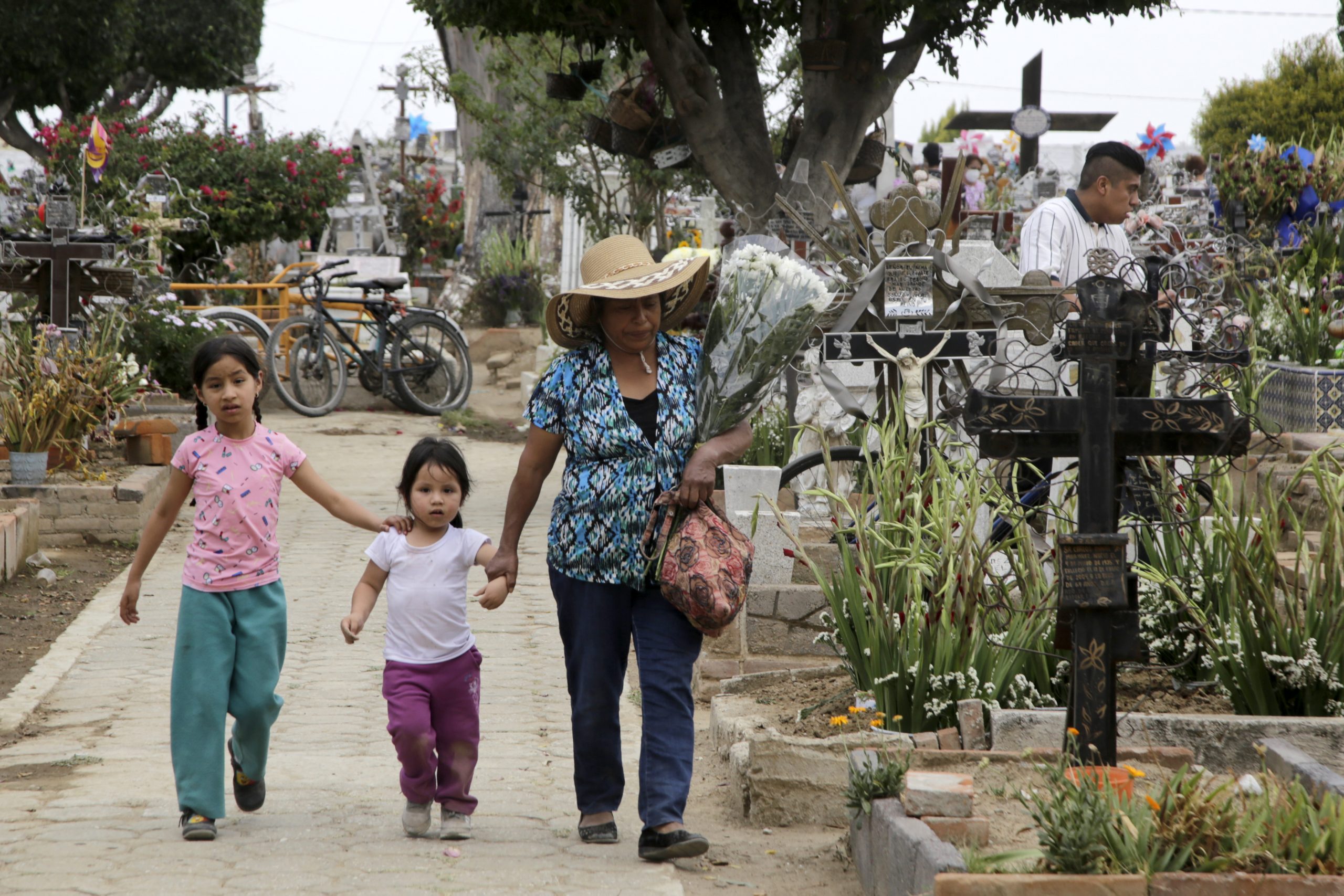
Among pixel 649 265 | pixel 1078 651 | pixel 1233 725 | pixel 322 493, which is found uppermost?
pixel 649 265

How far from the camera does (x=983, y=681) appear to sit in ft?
13.6

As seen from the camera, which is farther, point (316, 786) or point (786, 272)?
point (316, 786)

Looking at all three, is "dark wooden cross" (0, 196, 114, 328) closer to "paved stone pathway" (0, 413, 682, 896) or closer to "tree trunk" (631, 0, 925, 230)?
"paved stone pathway" (0, 413, 682, 896)

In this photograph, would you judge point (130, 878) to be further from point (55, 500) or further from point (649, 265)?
point (55, 500)

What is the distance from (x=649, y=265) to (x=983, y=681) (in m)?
1.56

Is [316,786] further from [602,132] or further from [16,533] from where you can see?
[602,132]

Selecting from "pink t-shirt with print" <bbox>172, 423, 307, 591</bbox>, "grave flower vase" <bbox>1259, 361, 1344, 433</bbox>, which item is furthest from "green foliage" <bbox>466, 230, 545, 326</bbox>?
"pink t-shirt with print" <bbox>172, 423, 307, 591</bbox>

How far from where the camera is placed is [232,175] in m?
20.0

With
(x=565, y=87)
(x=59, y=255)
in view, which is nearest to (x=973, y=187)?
(x=565, y=87)

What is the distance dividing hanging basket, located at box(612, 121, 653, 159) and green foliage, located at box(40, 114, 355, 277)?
856 cm

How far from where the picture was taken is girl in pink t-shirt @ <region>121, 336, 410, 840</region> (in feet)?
13.0

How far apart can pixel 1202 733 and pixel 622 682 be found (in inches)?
63.1

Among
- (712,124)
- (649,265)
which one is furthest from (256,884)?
(712,124)

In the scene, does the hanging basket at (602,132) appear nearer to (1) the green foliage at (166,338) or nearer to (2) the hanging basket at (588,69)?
(2) the hanging basket at (588,69)
